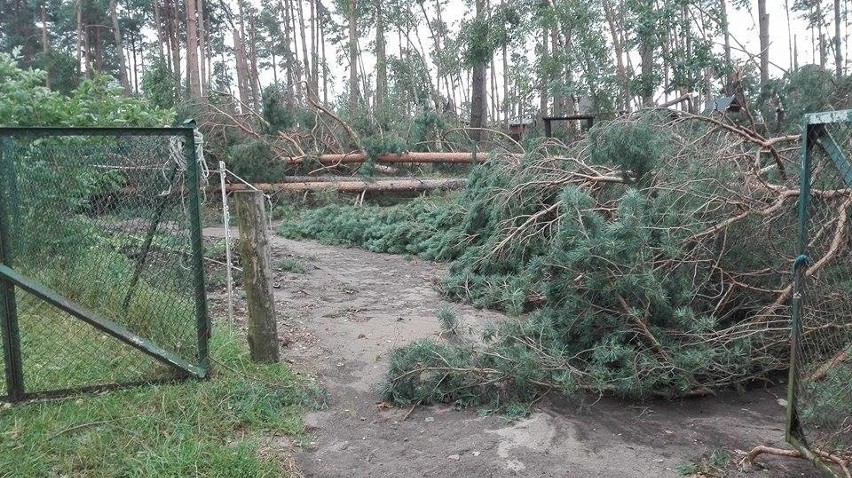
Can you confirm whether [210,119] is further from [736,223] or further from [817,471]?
[817,471]

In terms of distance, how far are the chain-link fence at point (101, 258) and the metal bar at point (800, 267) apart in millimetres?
3357

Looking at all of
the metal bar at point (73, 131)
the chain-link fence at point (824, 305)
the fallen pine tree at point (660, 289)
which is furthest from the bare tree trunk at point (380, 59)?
the chain-link fence at point (824, 305)

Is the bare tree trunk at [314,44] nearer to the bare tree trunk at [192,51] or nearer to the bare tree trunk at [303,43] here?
the bare tree trunk at [303,43]

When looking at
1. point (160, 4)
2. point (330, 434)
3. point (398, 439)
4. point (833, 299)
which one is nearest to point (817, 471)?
point (833, 299)

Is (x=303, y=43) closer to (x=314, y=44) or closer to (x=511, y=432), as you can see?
(x=314, y=44)

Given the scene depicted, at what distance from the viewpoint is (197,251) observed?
13.4ft

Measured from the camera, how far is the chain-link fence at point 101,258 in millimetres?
3832

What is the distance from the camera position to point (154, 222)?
4.39m

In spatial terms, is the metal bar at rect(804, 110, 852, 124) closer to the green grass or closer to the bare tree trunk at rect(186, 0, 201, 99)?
the green grass

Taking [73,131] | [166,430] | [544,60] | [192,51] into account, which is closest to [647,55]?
[544,60]

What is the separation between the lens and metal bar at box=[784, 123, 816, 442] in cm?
303

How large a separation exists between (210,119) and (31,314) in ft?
38.4

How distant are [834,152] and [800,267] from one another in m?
0.56

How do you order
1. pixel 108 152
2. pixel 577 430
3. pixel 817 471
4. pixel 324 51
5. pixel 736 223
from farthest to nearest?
1. pixel 324 51
2. pixel 736 223
3. pixel 108 152
4. pixel 577 430
5. pixel 817 471
